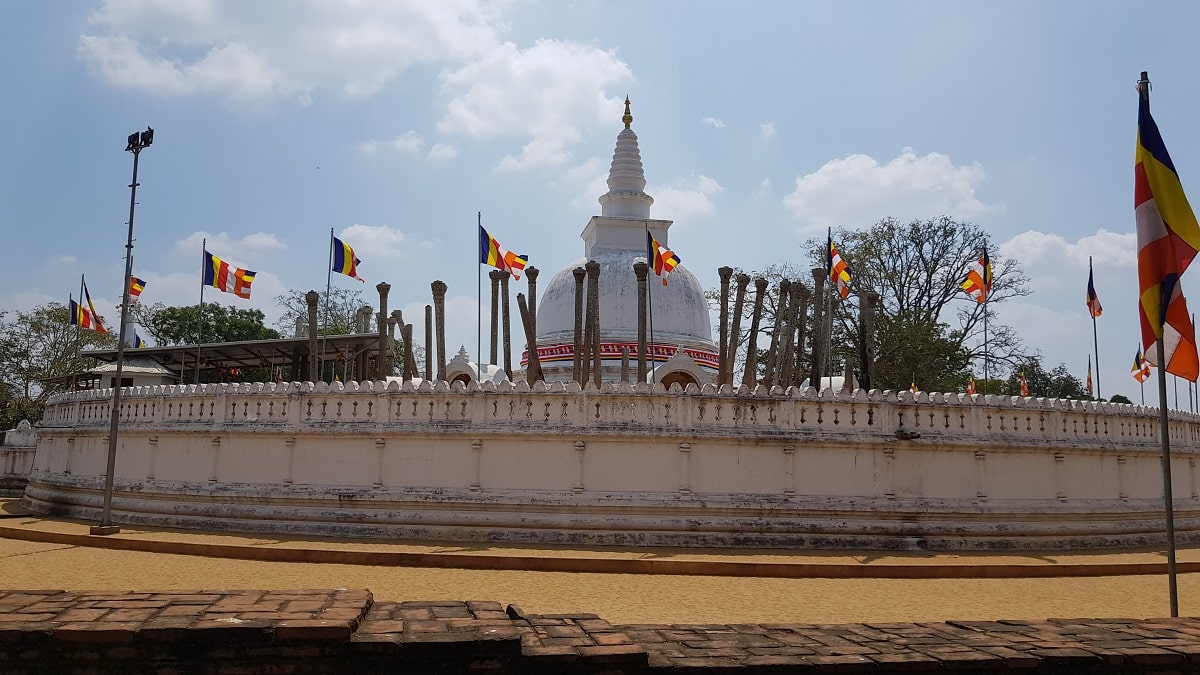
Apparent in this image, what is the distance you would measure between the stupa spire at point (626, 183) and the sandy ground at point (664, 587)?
22.9 m

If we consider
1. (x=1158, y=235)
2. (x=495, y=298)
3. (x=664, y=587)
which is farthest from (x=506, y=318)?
(x=1158, y=235)

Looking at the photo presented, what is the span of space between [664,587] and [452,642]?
8339 millimetres

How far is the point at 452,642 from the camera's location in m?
4.88

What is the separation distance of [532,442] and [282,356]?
17.1m

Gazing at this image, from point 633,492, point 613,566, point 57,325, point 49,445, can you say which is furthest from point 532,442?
point 57,325

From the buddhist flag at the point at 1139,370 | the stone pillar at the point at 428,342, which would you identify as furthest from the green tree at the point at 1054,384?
the stone pillar at the point at 428,342

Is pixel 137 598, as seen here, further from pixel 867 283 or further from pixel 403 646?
pixel 867 283

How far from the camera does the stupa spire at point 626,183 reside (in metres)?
37.3

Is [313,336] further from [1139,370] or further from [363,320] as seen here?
[1139,370]

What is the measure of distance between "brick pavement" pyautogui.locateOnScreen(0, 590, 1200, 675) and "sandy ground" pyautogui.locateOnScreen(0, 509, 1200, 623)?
14.7 ft

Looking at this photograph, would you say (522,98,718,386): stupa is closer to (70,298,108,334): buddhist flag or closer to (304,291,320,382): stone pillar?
(304,291,320,382): stone pillar

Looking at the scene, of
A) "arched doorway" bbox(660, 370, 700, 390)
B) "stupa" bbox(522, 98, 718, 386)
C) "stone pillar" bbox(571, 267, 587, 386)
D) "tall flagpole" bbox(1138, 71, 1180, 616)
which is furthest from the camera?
"stupa" bbox(522, 98, 718, 386)

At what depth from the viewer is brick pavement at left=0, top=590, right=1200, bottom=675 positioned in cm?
481

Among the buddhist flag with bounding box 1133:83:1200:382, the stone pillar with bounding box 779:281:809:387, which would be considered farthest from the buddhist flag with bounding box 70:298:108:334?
the buddhist flag with bounding box 1133:83:1200:382
